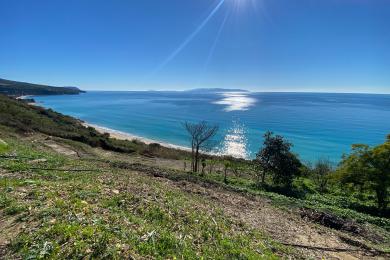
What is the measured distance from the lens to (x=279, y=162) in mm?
22547

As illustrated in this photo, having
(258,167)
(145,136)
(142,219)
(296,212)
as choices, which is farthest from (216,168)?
(145,136)

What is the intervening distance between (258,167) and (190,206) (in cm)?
1627

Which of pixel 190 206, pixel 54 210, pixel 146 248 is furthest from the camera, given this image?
pixel 190 206

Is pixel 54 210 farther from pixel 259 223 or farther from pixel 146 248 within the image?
pixel 259 223

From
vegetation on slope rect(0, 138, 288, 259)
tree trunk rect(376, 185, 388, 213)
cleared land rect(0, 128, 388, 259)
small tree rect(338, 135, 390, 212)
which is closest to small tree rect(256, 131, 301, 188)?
small tree rect(338, 135, 390, 212)

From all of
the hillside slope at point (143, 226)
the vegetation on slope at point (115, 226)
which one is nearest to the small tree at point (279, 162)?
the hillside slope at point (143, 226)

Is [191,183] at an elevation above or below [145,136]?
above

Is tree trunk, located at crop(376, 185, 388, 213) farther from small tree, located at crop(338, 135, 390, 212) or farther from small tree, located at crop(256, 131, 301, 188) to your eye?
small tree, located at crop(256, 131, 301, 188)

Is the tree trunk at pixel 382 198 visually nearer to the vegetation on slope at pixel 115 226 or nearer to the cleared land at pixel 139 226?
the cleared land at pixel 139 226

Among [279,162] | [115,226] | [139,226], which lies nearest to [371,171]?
[279,162]

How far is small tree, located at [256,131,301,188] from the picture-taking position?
73.8ft

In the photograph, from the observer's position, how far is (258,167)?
24891 mm

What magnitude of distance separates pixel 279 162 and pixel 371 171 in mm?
6686

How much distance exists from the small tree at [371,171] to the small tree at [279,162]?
3.82 metres
